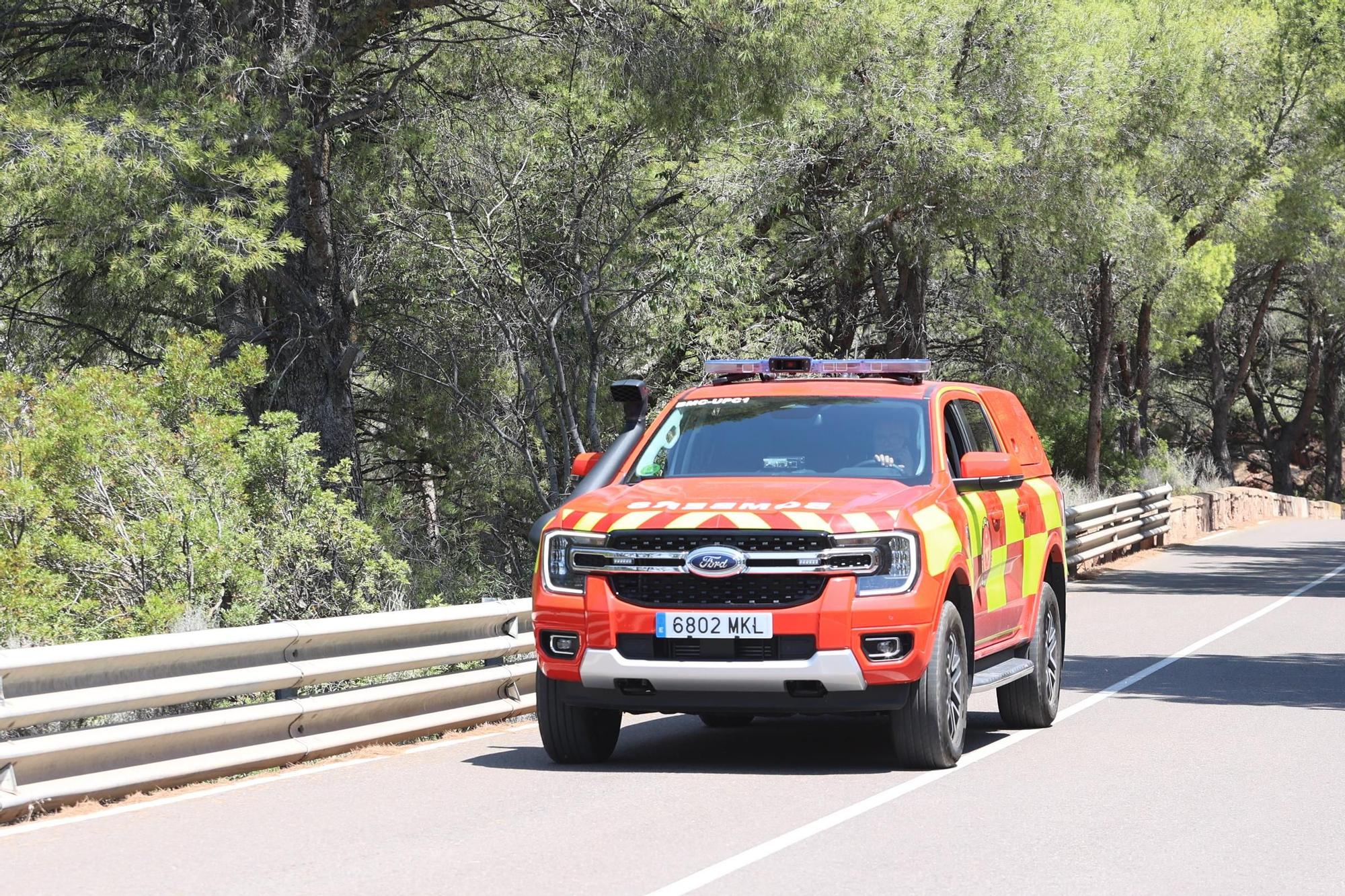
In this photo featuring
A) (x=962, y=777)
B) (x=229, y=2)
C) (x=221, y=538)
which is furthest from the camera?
(x=229, y=2)

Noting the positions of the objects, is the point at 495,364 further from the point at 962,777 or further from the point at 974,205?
the point at 962,777

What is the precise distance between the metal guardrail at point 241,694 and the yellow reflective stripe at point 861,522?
2862 millimetres

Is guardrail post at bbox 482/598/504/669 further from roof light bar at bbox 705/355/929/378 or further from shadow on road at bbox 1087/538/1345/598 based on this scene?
shadow on road at bbox 1087/538/1345/598

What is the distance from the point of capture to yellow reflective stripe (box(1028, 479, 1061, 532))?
12.1 metres

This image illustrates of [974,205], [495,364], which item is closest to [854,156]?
[974,205]

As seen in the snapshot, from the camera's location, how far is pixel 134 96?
1697 cm

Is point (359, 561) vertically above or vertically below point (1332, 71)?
below

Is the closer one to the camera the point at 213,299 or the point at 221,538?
the point at 221,538

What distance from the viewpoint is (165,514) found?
1273 centimetres

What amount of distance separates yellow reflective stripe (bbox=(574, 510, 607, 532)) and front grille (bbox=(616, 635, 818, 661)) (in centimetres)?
59

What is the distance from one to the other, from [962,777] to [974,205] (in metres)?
16.6

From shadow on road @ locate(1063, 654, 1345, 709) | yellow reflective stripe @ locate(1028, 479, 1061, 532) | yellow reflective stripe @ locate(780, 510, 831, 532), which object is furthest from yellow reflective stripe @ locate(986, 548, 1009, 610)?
shadow on road @ locate(1063, 654, 1345, 709)

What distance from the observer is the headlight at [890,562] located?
8.97 meters

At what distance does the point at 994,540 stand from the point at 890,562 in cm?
174
